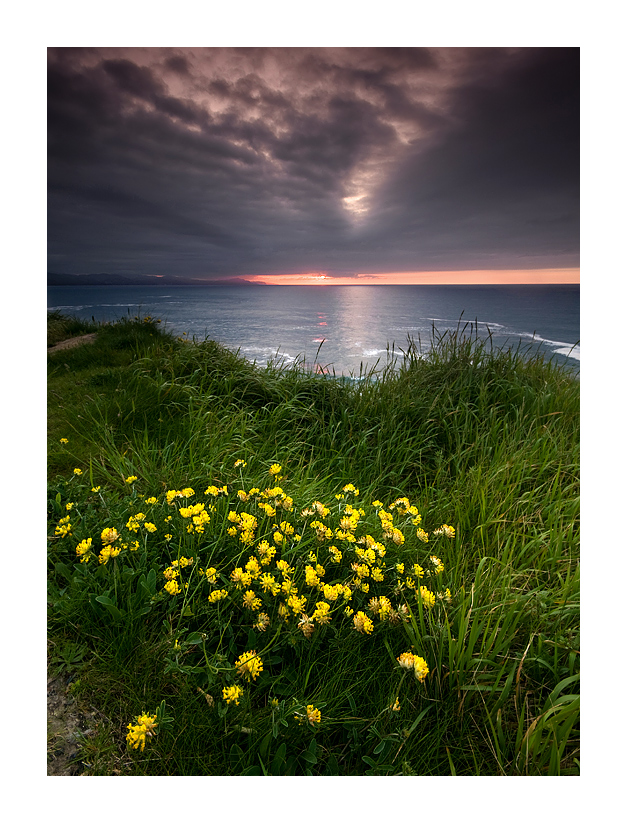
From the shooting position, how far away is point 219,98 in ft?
7.82

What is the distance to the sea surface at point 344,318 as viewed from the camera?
141 inches

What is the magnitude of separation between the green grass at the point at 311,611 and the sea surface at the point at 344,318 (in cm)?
101

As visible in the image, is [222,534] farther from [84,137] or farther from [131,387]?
[84,137]

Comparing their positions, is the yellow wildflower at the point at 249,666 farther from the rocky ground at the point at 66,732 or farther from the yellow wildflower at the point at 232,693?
the rocky ground at the point at 66,732

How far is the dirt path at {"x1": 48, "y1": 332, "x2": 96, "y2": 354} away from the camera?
4454mm

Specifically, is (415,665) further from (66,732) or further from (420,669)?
(66,732)

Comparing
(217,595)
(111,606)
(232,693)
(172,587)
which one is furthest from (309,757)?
(111,606)

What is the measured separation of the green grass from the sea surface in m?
1.01

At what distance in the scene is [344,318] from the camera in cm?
389

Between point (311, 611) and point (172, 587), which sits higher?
point (172, 587)

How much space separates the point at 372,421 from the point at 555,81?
2.26 m

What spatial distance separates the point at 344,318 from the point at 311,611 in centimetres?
299

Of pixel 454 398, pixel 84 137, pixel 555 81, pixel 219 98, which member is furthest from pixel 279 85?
pixel 454 398
